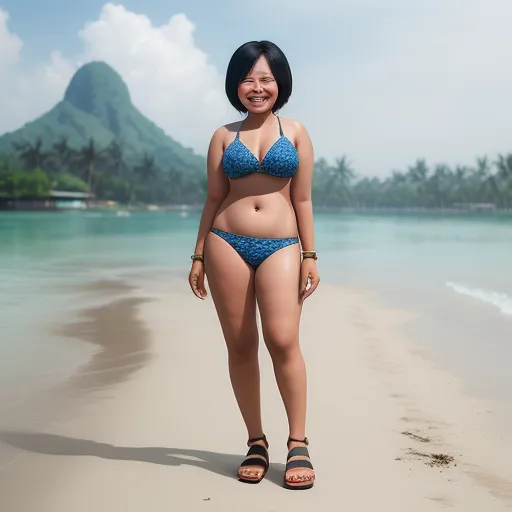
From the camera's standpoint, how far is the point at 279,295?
3.77 metres

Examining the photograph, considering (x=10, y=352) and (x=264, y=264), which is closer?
(x=264, y=264)

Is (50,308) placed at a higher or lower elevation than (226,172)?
lower

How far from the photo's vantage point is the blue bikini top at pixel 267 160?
3811mm

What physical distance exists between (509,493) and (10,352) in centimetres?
550

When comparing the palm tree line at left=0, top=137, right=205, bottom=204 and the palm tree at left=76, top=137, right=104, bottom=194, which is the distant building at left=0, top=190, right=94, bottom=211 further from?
the palm tree at left=76, top=137, right=104, bottom=194

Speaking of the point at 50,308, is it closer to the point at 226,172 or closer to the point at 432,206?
the point at 226,172

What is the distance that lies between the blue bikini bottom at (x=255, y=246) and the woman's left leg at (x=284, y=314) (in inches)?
1.0

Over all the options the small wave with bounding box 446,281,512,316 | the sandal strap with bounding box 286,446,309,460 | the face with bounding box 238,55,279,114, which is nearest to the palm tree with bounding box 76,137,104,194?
the small wave with bounding box 446,281,512,316

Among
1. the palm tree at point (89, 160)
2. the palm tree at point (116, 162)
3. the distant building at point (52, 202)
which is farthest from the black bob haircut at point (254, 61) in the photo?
the palm tree at point (116, 162)

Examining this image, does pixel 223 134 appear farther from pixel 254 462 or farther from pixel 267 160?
pixel 254 462

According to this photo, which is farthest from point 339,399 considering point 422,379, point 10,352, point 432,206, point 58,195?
point 432,206

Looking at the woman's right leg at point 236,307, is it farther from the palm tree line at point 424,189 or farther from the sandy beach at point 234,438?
the palm tree line at point 424,189

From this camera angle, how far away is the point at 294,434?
156 inches

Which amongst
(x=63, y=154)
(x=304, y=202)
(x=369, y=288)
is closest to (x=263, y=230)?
(x=304, y=202)
